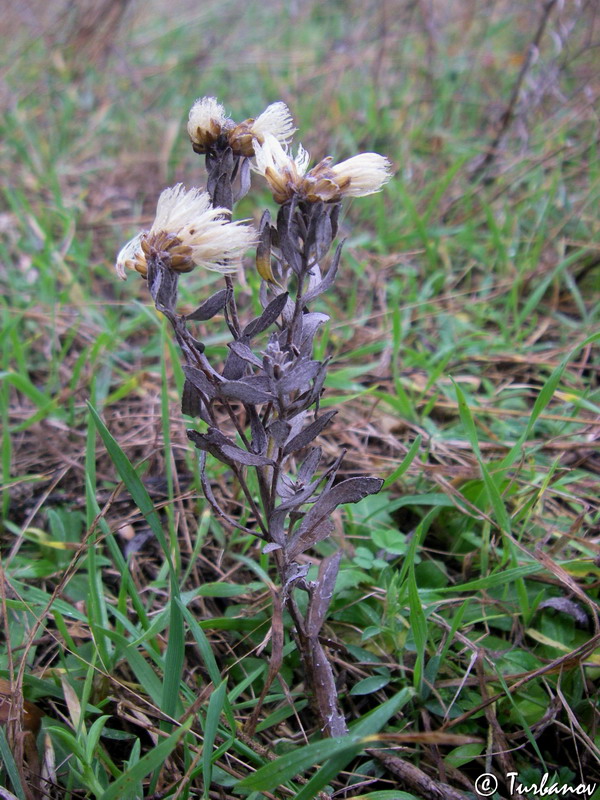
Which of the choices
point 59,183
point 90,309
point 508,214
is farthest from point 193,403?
point 59,183

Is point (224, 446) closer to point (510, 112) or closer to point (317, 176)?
point (317, 176)

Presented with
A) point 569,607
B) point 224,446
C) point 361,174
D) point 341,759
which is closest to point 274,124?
point 361,174

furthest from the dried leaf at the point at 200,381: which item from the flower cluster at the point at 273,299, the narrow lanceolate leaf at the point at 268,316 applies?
the narrow lanceolate leaf at the point at 268,316

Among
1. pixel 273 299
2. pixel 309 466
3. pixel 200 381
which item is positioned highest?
pixel 273 299

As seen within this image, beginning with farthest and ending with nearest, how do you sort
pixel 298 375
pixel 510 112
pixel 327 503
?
pixel 510 112 < pixel 327 503 < pixel 298 375

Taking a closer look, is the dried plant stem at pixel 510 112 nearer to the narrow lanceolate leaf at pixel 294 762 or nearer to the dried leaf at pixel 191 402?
the dried leaf at pixel 191 402

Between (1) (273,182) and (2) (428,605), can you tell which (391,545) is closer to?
(2) (428,605)

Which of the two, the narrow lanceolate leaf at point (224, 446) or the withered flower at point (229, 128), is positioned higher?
the withered flower at point (229, 128)
